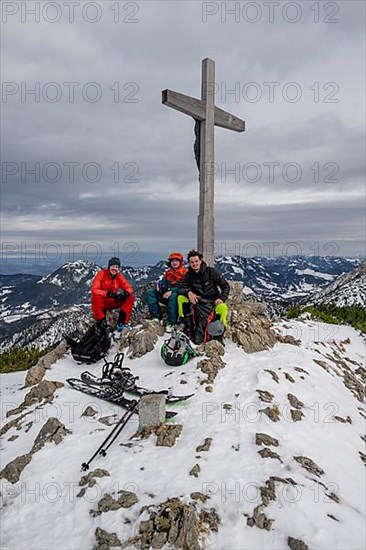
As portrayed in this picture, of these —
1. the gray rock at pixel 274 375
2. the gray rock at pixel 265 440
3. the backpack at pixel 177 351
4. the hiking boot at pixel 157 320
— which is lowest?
the gray rock at pixel 265 440

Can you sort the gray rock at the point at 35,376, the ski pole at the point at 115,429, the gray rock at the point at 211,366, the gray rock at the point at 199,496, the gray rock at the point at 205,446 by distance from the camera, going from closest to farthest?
the gray rock at the point at 199,496 → the ski pole at the point at 115,429 → the gray rock at the point at 205,446 → the gray rock at the point at 211,366 → the gray rock at the point at 35,376

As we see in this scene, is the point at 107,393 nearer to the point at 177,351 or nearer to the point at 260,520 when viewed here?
the point at 177,351

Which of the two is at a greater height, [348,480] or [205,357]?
[205,357]

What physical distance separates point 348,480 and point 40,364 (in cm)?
788

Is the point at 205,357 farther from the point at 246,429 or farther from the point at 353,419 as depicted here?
the point at 353,419

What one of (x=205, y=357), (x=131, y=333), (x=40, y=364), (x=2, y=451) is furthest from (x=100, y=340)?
(x=2, y=451)

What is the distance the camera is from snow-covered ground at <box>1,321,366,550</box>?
4.85m

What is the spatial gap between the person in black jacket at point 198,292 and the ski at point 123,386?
2.45m

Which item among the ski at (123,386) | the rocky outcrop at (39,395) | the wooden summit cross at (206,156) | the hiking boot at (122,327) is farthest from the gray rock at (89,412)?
the wooden summit cross at (206,156)

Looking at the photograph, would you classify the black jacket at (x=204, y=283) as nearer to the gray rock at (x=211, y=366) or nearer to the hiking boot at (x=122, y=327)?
the gray rock at (x=211, y=366)

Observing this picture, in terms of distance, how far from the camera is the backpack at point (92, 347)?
10.6 meters

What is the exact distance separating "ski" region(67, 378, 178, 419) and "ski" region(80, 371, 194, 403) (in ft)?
0.39

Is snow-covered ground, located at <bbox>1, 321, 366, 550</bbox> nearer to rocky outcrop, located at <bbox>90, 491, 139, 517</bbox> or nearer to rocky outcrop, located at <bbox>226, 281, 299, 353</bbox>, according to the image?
rocky outcrop, located at <bbox>90, 491, 139, 517</bbox>

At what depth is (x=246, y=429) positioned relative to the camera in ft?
21.9
